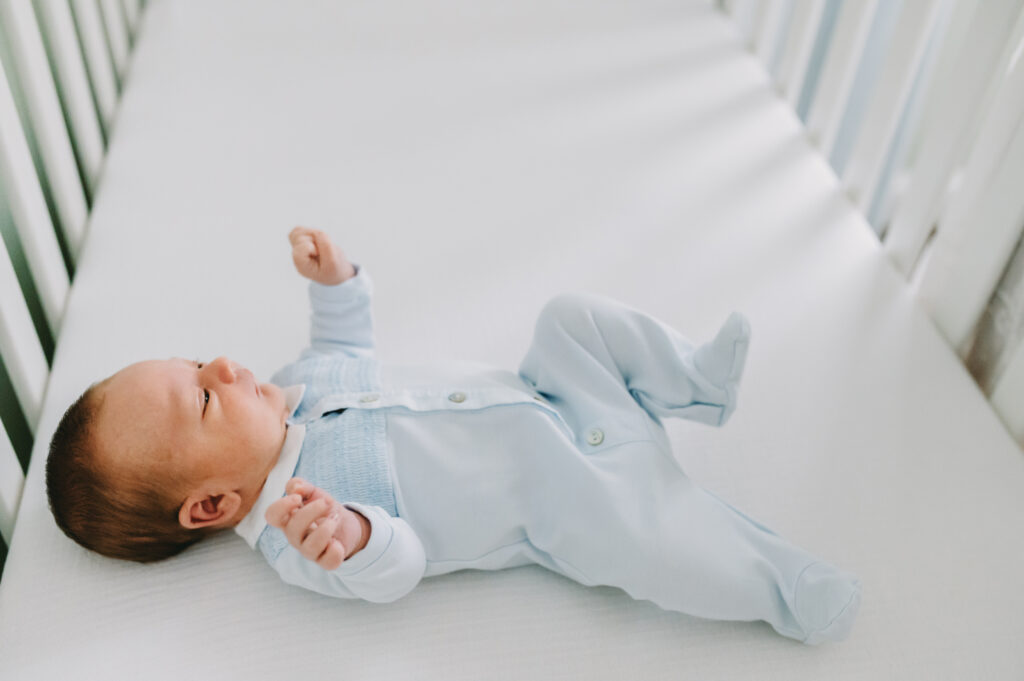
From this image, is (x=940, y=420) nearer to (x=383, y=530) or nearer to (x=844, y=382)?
(x=844, y=382)

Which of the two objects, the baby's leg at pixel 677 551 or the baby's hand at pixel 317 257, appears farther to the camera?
the baby's hand at pixel 317 257

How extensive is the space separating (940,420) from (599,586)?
43cm

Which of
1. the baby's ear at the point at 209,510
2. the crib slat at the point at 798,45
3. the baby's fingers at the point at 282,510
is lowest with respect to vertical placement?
the baby's ear at the point at 209,510

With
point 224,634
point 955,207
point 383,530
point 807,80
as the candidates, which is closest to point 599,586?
point 383,530

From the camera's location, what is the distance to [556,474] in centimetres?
80

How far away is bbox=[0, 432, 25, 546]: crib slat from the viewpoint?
81 centimetres

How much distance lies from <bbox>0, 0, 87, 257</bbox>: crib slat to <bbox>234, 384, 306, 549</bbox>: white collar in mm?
486

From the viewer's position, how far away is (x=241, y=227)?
116 centimetres

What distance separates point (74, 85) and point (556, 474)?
2.73ft

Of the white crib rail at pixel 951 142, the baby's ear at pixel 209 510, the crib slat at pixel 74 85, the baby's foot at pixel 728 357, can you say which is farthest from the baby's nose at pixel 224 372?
the white crib rail at pixel 951 142

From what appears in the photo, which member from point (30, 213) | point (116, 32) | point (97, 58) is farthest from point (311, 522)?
point (116, 32)

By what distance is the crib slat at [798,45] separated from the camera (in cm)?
132

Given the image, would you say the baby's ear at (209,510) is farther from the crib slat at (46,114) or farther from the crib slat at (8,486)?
the crib slat at (46,114)

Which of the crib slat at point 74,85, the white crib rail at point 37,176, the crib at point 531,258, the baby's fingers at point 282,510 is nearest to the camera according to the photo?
the baby's fingers at point 282,510
